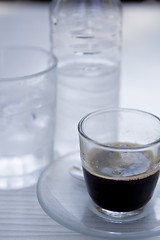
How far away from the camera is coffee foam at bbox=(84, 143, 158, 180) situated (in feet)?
1.69

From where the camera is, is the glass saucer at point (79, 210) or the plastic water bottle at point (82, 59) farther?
the plastic water bottle at point (82, 59)

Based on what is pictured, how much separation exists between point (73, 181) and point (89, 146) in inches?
3.8

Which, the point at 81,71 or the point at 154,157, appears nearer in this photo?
the point at 154,157

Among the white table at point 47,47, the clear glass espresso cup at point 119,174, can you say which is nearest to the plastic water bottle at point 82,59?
the white table at point 47,47

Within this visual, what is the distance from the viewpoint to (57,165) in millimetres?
645

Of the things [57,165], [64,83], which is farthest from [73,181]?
[64,83]

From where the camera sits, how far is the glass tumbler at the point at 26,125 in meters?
0.59

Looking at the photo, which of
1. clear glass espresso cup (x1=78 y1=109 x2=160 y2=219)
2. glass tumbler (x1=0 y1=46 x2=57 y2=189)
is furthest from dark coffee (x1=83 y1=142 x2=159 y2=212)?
glass tumbler (x1=0 y1=46 x2=57 y2=189)

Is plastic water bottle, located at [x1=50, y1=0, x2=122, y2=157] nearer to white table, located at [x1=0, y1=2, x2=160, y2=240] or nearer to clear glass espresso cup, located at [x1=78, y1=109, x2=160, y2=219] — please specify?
white table, located at [x1=0, y1=2, x2=160, y2=240]

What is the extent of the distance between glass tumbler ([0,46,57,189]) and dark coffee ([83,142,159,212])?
0.12 m

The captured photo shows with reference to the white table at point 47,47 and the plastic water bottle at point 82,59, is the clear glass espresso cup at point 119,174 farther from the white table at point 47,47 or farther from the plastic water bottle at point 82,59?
the plastic water bottle at point 82,59

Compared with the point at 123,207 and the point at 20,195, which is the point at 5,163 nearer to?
the point at 20,195

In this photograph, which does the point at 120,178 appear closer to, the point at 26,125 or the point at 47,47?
the point at 26,125

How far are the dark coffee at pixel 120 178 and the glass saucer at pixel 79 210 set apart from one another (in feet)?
0.06
